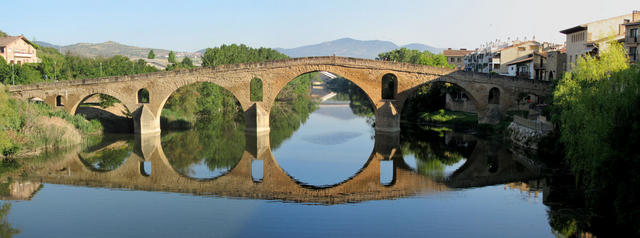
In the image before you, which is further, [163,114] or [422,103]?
[422,103]

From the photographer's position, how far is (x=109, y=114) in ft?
128

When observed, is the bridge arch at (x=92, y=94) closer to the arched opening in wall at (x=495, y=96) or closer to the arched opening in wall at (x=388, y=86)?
the arched opening in wall at (x=388, y=86)

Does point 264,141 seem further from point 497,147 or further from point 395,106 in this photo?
point 497,147

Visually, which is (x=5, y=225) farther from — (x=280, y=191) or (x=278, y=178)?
(x=278, y=178)

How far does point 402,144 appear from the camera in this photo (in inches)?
1261

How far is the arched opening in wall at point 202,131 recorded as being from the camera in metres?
25.6

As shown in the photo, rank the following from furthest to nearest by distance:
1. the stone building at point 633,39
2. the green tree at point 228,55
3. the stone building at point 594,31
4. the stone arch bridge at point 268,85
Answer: the green tree at point 228,55 → the stone arch bridge at point 268,85 → the stone building at point 594,31 → the stone building at point 633,39

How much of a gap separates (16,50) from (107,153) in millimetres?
35650

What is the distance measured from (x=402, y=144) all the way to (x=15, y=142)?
20.1 metres

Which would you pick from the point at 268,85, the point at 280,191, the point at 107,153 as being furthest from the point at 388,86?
the point at 280,191

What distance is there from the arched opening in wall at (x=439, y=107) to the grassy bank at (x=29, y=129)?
23.7 meters

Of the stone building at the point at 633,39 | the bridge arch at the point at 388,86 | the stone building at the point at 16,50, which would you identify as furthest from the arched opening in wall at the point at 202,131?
the stone building at the point at 633,39

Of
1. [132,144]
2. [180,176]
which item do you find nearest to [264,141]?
[132,144]

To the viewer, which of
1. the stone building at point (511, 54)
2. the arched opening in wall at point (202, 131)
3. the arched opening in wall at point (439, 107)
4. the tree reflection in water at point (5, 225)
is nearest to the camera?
the tree reflection in water at point (5, 225)
